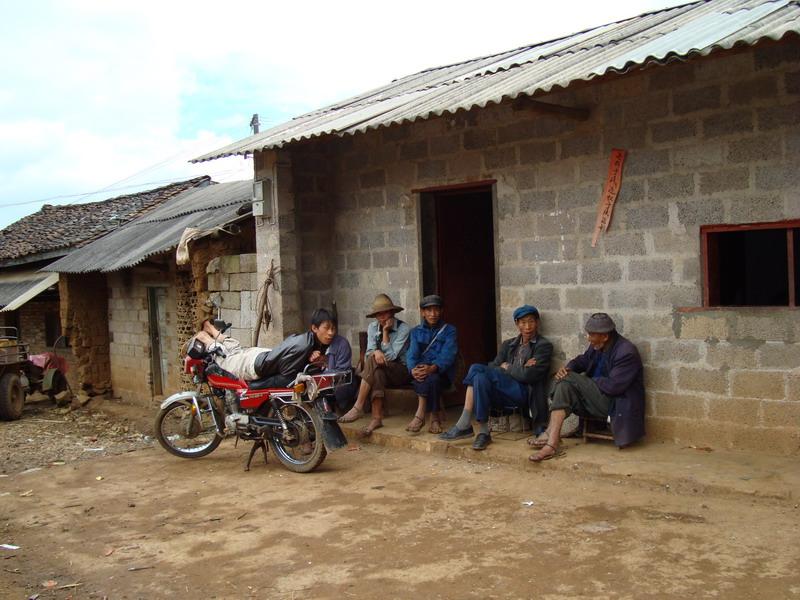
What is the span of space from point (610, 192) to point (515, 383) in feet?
5.91

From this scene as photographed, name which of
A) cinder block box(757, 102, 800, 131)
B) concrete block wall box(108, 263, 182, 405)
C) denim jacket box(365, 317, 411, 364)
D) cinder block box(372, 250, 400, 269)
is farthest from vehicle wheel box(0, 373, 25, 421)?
cinder block box(757, 102, 800, 131)

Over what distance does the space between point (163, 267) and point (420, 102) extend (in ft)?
23.3

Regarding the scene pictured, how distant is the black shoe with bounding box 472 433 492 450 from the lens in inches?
270

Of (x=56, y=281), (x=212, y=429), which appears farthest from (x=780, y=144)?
(x=56, y=281)

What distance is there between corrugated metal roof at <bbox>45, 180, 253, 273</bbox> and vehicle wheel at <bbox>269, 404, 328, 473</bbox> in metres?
4.61

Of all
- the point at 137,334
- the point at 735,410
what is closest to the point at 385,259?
the point at 735,410

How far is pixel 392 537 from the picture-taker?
5109 millimetres

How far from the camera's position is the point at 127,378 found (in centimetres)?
1540

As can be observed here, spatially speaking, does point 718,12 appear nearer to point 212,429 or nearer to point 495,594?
point 495,594

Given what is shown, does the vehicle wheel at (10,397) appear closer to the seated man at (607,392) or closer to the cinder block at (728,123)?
the seated man at (607,392)

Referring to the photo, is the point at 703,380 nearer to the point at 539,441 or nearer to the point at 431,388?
the point at 539,441

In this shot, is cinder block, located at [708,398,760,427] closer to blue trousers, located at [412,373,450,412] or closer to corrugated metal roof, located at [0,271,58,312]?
A: blue trousers, located at [412,373,450,412]

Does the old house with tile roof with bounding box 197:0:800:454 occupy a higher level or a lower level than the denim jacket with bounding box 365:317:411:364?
higher

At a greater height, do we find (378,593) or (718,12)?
(718,12)
